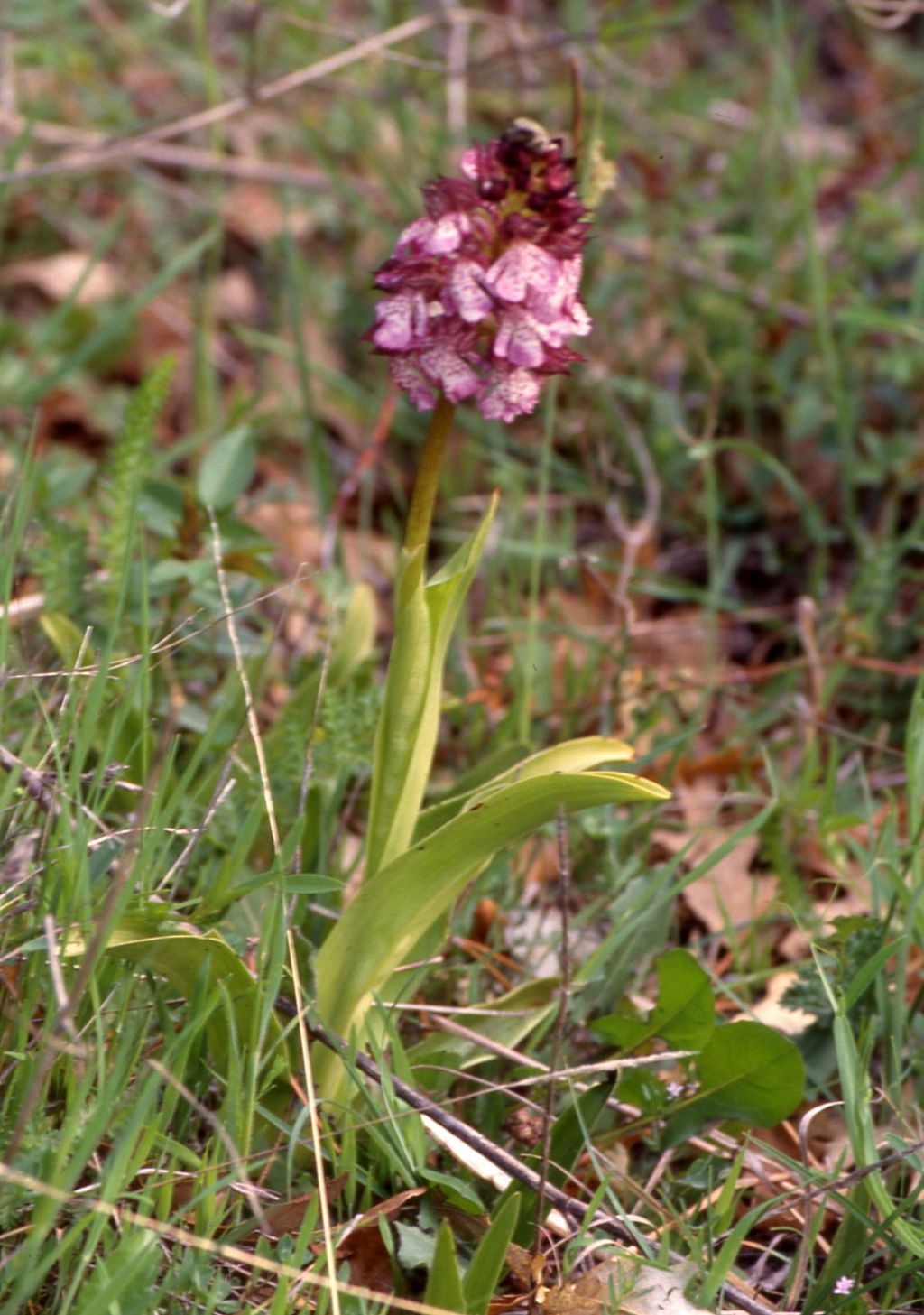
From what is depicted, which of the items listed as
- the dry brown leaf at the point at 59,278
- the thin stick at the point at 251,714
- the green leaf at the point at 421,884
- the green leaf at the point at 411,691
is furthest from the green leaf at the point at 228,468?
the dry brown leaf at the point at 59,278

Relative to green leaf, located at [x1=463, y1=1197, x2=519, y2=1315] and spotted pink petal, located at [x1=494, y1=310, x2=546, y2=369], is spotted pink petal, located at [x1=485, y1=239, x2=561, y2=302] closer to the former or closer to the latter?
spotted pink petal, located at [x1=494, y1=310, x2=546, y2=369]

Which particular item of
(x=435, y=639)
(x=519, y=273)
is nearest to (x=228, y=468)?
(x=435, y=639)

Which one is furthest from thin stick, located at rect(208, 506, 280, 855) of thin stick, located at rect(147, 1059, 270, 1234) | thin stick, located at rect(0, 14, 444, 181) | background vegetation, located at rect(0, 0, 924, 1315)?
thin stick, located at rect(0, 14, 444, 181)

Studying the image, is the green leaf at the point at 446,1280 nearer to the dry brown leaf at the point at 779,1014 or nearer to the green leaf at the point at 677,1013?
the green leaf at the point at 677,1013

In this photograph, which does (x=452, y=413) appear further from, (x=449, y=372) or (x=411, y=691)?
(x=411, y=691)

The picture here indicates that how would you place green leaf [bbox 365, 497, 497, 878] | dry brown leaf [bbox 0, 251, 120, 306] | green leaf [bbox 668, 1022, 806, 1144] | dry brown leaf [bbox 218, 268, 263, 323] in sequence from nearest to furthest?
green leaf [bbox 365, 497, 497, 878]
green leaf [bbox 668, 1022, 806, 1144]
dry brown leaf [bbox 0, 251, 120, 306]
dry brown leaf [bbox 218, 268, 263, 323]

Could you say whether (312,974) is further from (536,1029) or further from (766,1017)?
(766,1017)

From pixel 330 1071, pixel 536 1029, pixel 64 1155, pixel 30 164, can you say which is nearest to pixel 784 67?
pixel 30 164
